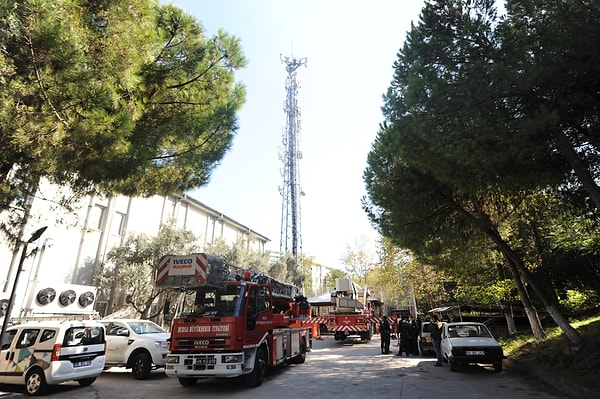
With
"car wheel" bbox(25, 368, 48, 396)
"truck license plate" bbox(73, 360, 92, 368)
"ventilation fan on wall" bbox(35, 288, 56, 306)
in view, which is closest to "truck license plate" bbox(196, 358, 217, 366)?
"truck license plate" bbox(73, 360, 92, 368)

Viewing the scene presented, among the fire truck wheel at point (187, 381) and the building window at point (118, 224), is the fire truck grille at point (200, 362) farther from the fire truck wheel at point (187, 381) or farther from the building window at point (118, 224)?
the building window at point (118, 224)

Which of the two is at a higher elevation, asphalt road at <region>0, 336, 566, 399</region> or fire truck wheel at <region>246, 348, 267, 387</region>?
fire truck wheel at <region>246, 348, 267, 387</region>

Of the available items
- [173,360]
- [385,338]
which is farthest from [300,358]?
[173,360]

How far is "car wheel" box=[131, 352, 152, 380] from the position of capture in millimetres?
9977

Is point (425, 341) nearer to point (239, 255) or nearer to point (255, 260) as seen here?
point (239, 255)

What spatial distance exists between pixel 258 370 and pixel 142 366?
11.9 ft

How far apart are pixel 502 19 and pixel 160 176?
29.3 ft

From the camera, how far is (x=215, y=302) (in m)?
8.89

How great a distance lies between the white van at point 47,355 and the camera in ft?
26.0

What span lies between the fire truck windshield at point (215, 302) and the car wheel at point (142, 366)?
2437mm

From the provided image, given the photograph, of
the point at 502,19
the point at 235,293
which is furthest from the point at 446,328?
the point at 502,19

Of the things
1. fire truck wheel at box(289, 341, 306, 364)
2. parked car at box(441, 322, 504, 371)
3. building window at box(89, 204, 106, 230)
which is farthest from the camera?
building window at box(89, 204, 106, 230)

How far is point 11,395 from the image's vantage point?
22.8ft

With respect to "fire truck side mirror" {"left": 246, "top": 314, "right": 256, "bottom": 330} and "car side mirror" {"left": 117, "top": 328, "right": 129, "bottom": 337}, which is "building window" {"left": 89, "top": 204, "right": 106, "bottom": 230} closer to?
"car side mirror" {"left": 117, "top": 328, "right": 129, "bottom": 337}
